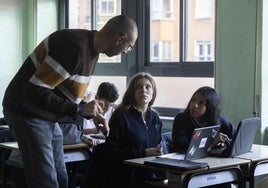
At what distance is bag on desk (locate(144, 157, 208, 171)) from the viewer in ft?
8.93

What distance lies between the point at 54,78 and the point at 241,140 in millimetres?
1408

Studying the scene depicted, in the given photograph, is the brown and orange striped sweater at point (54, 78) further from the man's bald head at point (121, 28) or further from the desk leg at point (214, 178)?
the desk leg at point (214, 178)

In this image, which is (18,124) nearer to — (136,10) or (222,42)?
(222,42)

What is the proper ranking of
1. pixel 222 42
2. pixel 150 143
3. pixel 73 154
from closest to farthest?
pixel 150 143
pixel 73 154
pixel 222 42

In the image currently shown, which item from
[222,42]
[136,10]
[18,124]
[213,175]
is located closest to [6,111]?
[18,124]

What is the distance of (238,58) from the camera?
4.14 metres

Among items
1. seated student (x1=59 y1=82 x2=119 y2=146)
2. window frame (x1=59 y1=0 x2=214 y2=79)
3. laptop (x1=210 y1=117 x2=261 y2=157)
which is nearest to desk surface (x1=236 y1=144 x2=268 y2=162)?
laptop (x1=210 y1=117 x2=261 y2=157)

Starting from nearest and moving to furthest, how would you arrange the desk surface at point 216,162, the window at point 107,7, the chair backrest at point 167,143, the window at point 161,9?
the desk surface at point 216,162 → the chair backrest at point 167,143 → the window at point 161,9 → the window at point 107,7

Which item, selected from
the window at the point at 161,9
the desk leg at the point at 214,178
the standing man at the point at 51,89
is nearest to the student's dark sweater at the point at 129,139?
the desk leg at the point at 214,178

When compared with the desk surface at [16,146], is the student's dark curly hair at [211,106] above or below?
above

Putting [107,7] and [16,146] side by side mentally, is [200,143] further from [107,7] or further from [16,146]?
[107,7]

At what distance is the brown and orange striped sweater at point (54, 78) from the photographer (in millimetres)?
2428

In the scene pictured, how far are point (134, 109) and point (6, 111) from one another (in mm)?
1163

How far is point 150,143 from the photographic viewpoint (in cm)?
350
